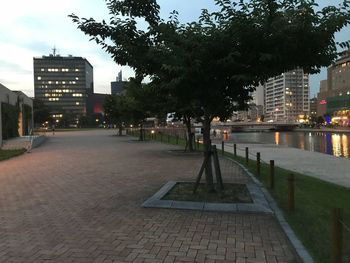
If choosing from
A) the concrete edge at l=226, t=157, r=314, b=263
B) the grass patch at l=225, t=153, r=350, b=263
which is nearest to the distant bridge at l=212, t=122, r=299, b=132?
the grass patch at l=225, t=153, r=350, b=263

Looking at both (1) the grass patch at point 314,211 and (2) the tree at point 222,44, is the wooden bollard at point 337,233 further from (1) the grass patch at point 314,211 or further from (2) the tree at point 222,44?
(2) the tree at point 222,44

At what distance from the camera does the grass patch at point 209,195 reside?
9268mm

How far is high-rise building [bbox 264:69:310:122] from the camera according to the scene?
169 metres

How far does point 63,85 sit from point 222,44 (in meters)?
157

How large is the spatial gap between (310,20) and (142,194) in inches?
221

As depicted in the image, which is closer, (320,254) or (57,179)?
(320,254)

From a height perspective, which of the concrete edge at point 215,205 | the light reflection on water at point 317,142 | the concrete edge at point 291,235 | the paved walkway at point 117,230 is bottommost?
the light reflection on water at point 317,142


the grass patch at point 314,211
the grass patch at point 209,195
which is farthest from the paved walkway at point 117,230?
the grass patch at point 209,195

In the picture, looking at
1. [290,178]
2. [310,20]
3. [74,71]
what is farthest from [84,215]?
[74,71]

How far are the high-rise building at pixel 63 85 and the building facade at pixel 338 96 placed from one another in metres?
90.7

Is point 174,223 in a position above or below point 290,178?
below

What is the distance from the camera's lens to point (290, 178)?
8.09 meters

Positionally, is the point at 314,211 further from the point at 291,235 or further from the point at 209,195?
the point at 209,195

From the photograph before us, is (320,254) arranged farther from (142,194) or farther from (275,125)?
(275,125)
